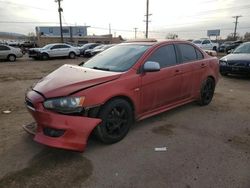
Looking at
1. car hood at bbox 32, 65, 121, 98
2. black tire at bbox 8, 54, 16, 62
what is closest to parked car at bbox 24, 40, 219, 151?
car hood at bbox 32, 65, 121, 98

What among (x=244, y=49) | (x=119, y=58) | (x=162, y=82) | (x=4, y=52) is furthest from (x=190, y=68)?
(x=4, y=52)

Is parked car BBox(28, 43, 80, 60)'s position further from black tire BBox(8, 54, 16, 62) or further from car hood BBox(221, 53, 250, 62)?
car hood BBox(221, 53, 250, 62)

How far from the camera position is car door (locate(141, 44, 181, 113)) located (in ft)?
14.0

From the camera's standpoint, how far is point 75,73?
402 centimetres

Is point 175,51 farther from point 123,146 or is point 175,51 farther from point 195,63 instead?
point 123,146

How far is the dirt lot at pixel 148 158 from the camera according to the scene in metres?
2.94

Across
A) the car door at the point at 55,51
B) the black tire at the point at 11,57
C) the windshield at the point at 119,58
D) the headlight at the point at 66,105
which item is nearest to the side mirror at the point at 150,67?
the windshield at the point at 119,58

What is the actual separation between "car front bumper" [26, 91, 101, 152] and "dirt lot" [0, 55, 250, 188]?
0.29 m

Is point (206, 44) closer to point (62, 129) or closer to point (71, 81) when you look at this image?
point (71, 81)

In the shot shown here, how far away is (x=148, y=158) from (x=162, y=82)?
160cm

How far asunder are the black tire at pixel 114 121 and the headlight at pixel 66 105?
1.29 feet

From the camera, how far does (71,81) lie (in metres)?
3.60

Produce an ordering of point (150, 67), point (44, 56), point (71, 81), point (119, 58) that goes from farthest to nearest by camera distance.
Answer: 1. point (44, 56)
2. point (119, 58)
3. point (150, 67)
4. point (71, 81)

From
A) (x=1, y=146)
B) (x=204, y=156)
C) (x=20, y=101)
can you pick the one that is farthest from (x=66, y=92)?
(x=20, y=101)
